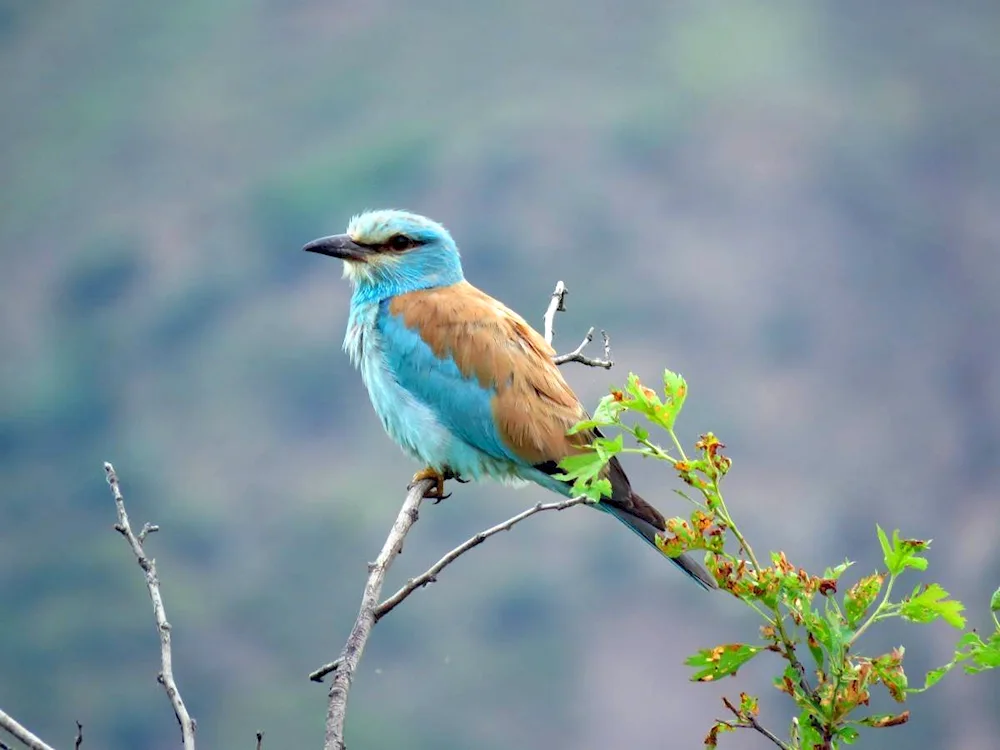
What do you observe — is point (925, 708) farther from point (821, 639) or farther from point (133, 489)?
point (821, 639)

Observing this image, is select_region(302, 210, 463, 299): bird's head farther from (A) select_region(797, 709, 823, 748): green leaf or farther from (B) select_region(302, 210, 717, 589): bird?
(A) select_region(797, 709, 823, 748): green leaf

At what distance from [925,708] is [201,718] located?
65.5 feet

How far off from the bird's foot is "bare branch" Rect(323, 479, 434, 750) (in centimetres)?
72

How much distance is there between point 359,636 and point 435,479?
2077 millimetres

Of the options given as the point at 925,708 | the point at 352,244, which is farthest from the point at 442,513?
the point at 352,244

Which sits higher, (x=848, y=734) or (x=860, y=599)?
(x=860, y=599)

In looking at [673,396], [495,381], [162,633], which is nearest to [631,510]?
[495,381]

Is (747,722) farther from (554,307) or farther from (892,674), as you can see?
(554,307)

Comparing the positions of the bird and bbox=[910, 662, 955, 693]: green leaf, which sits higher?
the bird

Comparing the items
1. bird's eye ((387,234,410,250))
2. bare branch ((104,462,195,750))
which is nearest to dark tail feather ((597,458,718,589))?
bird's eye ((387,234,410,250))

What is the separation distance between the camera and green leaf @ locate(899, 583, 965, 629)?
8.02ft

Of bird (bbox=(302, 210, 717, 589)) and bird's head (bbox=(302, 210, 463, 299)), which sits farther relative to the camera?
bird's head (bbox=(302, 210, 463, 299))

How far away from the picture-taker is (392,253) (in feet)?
18.2

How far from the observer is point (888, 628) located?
101ft
